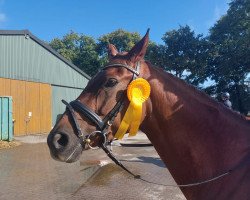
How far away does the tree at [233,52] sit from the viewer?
110 feet

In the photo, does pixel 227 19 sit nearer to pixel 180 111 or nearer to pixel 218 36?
pixel 218 36

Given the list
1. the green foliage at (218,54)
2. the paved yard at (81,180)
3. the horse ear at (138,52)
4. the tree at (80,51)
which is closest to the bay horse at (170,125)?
the horse ear at (138,52)

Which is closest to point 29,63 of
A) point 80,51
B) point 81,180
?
point 81,180

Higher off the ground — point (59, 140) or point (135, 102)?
point (135, 102)

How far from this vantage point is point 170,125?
2719 millimetres

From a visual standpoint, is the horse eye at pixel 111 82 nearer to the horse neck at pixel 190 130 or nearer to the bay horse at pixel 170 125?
the bay horse at pixel 170 125

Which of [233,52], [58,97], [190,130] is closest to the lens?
[190,130]

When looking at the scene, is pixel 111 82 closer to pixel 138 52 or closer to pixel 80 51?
pixel 138 52

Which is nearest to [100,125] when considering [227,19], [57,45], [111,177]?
[111,177]

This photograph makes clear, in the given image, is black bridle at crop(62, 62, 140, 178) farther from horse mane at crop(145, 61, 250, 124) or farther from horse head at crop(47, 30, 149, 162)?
horse mane at crop(145, 61, 250, 124)

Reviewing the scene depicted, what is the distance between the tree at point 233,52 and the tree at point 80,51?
19.8 metres

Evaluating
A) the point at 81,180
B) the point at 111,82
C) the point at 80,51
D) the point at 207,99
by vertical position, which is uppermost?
the point at 80,51

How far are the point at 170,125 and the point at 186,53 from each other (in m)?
36.9

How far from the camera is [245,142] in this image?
2.65 metres
